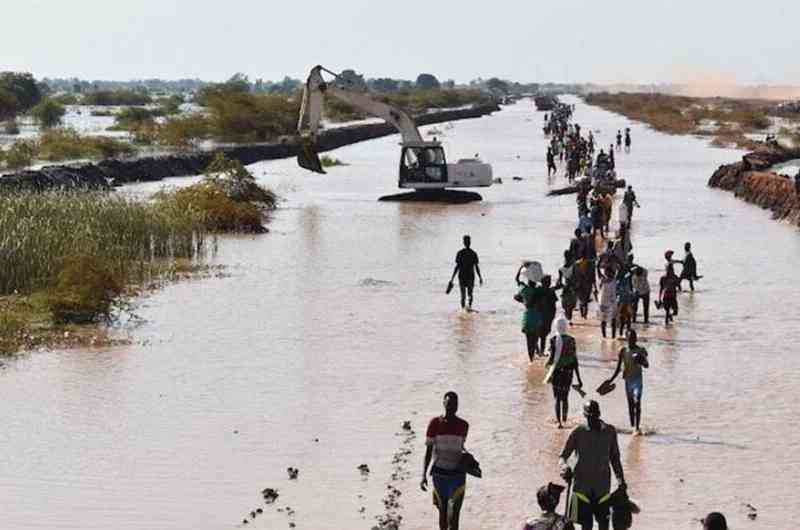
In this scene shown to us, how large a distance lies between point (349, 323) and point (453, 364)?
148 inches

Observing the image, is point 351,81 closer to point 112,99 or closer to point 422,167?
point 422,167

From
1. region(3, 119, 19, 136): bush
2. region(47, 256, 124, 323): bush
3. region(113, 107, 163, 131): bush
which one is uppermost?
region(113, 107, 163, 131): bush

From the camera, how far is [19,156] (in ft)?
167

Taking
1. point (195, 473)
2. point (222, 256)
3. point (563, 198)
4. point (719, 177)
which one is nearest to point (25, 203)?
point (222, 256)

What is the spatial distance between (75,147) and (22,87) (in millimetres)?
65361

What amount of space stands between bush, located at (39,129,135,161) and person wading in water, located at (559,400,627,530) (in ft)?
157

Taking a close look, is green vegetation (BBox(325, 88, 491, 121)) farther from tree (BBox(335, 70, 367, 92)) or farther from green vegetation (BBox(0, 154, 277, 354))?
green vegetation (BBox(0, 154, 277, 354))

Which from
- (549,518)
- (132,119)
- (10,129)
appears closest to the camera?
(549,518)

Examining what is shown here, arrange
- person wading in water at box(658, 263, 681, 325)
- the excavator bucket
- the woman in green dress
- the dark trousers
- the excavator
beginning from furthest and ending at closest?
1. the excavator
2. the excavator bucket
3. person wading in water at box(658, 263, 681, 325)
4. the dark trousers
5. the woman in green dress

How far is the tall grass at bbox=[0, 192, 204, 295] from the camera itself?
2270 cm

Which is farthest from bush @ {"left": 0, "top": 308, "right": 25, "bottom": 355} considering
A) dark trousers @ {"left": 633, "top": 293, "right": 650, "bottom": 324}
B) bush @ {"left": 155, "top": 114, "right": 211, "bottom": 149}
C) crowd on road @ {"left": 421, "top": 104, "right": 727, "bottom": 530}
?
bush @ {"left": 155, "top": 114, "right": 211, "bottom": 149}

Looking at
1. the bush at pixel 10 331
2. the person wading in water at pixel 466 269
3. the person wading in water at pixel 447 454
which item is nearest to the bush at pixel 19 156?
the bush at pixel 10 331

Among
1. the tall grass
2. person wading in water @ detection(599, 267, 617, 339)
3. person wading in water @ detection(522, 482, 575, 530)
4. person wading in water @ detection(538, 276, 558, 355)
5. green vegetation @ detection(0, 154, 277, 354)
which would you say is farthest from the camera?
the tall grass

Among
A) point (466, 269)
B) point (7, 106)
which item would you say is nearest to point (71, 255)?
point (466, 269)
